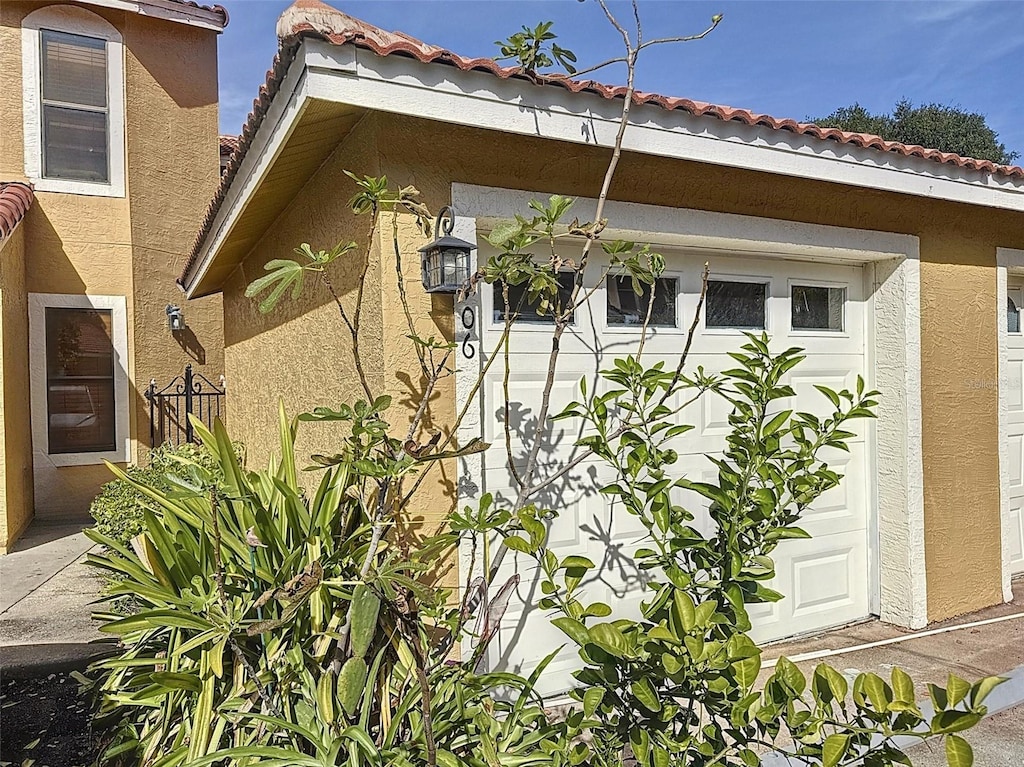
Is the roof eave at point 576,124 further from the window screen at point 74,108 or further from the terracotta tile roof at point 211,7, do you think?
the terracotta tile roof at point 211,7

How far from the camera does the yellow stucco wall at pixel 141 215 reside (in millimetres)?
10422

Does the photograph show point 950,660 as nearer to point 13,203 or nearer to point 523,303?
point 523,303

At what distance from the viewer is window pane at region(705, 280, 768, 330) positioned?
17.3 ft

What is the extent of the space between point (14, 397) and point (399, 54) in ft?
27.3

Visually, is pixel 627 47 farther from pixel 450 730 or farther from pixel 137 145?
pixel 137 145

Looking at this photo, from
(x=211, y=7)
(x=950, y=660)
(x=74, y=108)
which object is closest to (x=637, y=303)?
(x=950, y=660)

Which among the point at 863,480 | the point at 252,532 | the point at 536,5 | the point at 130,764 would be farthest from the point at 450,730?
the point at 536,5

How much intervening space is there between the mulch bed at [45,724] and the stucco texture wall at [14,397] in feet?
14.9

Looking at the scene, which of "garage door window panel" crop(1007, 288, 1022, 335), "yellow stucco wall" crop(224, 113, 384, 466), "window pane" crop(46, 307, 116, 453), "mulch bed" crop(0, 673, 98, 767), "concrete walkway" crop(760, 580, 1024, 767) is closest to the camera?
"mulch bed" crop(0, 673, 98, 767)

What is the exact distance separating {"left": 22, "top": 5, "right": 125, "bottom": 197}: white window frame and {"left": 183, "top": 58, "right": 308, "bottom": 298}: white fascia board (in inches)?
259

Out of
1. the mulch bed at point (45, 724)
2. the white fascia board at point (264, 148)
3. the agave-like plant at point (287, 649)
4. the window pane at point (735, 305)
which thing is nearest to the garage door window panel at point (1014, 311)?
the window pane at point (735, 305)

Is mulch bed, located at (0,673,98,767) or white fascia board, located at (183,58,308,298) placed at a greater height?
white fascia board, located at (183,58,308,298)

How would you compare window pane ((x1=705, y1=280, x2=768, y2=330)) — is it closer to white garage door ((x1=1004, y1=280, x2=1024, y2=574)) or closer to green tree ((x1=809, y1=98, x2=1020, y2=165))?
white garage door ((x1=1004, y1=280, x2=1024, y2=574))

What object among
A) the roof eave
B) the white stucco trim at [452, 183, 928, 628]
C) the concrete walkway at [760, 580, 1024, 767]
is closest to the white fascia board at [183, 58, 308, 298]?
the roof eave
